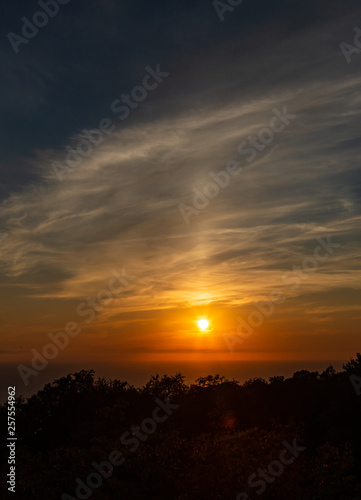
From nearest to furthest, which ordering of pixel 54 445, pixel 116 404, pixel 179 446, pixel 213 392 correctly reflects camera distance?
pixel 179 446
pixel 54 445
pixel 116 404
pixel 213 392

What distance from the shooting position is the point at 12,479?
2988cm

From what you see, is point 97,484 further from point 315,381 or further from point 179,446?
point 315,381

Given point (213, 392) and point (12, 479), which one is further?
point (213, 392)

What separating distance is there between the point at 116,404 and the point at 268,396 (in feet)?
47.4

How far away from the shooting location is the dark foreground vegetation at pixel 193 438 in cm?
2858

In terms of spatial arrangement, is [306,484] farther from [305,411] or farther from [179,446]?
[305,411]

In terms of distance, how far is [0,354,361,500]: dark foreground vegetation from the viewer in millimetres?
28578

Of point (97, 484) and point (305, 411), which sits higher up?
point (305, 411)

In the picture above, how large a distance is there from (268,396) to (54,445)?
20074 millimetres

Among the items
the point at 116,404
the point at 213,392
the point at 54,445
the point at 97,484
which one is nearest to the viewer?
the point at 97,484

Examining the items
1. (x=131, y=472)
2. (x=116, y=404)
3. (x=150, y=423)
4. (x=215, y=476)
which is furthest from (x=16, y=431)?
(x=215, y=476)

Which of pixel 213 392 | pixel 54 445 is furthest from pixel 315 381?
pixel 54 445

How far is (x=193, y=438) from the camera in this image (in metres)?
36.8

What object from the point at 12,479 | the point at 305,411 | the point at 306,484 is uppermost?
the point at 305,411
